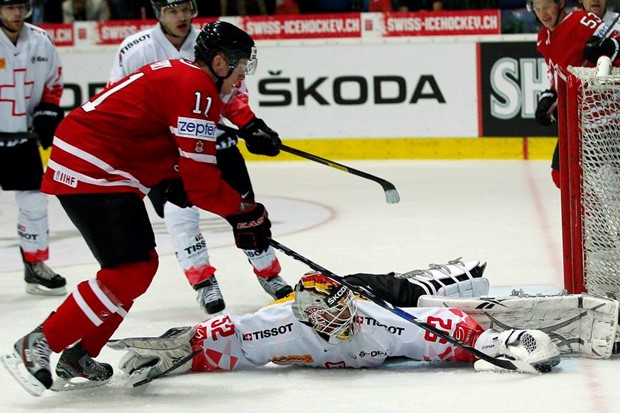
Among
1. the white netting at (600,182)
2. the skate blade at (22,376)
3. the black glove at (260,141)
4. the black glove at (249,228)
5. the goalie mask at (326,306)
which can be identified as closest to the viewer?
the skate blade at (22,376)

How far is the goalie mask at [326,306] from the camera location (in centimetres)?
325

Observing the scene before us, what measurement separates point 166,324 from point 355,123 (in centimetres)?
409

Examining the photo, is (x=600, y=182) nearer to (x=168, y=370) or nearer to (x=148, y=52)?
(x=168, y=370)

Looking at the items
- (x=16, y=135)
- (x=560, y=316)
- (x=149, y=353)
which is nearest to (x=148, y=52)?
(x=16, y=135)

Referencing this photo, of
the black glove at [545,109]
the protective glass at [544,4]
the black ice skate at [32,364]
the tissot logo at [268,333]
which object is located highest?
the protective glass at [544,4]

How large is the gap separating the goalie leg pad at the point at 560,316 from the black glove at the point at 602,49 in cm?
109

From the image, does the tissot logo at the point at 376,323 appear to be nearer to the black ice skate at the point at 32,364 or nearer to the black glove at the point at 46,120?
the black ice skate at the point at 32,364

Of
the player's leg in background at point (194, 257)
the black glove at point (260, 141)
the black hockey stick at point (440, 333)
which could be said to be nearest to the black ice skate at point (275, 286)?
the player's leg in background at point (194, 257)

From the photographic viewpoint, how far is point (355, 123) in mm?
8109

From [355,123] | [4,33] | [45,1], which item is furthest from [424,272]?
[45,1]

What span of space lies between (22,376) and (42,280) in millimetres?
1645

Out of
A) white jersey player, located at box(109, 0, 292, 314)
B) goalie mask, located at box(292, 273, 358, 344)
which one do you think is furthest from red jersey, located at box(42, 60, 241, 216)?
white jersey player, located at box(109, 0, 292, 314)

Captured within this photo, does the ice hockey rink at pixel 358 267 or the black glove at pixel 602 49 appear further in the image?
the black glove at pixel 602 49

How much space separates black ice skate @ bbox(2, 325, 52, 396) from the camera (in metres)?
3.13
